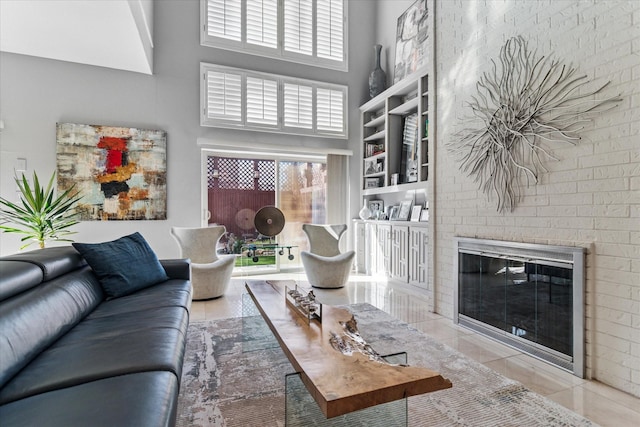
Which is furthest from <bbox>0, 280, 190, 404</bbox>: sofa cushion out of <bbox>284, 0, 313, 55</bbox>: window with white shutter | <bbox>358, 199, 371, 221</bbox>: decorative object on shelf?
<bbox>284, 0, 313, 55</bbox>: window with white shutter

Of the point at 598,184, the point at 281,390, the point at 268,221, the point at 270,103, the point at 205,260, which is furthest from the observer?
the point at 270,103

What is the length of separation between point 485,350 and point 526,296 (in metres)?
0.51

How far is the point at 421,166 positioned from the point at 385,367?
10.7 feet

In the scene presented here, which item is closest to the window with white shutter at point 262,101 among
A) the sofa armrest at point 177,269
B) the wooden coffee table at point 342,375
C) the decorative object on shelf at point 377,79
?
the decorative object on shelf at point 377,79

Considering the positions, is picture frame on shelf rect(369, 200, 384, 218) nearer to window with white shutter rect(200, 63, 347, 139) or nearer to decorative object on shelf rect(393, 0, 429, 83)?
window with white shutter rect(200, 63, 347, 139)

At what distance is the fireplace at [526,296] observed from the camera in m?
2.11

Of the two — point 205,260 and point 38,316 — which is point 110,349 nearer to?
point 38,316

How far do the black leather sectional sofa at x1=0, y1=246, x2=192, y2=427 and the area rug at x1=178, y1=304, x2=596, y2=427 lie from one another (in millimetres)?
373

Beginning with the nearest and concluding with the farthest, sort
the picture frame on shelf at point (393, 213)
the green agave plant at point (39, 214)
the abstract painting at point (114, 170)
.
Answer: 1. the green agave plant at point (39, 214)
2. the abstract painting at point (114, 170)
3. the picture frame on shelf at point (393, 213)

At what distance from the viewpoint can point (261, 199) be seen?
5.36m

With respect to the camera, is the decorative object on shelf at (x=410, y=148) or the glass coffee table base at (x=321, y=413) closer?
the glass coffee table base at (x=321, y=413)

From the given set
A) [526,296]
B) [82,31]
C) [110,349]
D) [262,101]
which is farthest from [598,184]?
[82,31]

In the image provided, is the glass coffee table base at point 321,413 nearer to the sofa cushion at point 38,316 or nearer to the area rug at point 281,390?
the area rug at point 281,390

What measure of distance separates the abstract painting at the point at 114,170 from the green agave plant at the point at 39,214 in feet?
0.53
